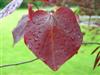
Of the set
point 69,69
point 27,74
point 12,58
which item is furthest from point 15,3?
point 12,58

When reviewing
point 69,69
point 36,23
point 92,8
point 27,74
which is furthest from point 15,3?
point 69,69

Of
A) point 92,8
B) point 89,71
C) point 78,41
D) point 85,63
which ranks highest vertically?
point 78,41

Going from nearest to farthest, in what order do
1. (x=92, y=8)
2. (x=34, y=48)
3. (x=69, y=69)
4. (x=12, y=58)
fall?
(x=34, y=48)
(x=92, y=8)
(x=69, y=69)
(x=12, y=58)

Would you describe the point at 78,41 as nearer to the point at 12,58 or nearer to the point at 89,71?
the point at 89,71

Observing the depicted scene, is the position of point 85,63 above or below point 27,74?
below

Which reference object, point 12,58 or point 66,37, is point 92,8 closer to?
point 66,37

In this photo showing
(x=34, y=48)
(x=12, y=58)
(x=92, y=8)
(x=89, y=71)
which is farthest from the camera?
(x=12, y=58)

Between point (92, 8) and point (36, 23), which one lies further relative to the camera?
point (92, 8)
